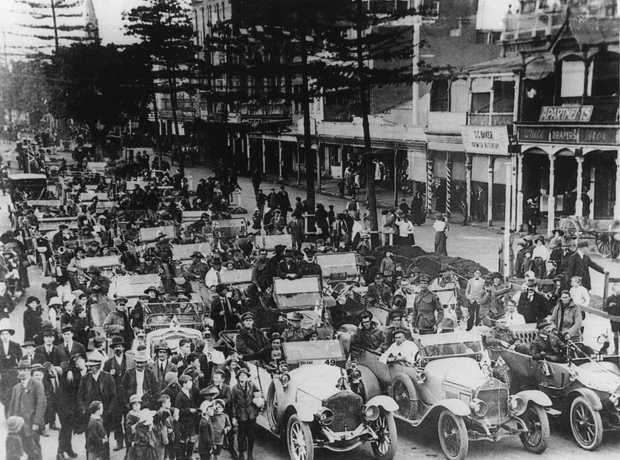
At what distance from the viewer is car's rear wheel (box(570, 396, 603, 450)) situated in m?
9.10

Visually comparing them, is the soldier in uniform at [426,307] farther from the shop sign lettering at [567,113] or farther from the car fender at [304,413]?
the shop sign lettering at [567,113]

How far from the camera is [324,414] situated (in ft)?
29.1

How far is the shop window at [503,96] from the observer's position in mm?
22875

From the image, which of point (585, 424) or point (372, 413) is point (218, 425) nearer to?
point (372, 413)

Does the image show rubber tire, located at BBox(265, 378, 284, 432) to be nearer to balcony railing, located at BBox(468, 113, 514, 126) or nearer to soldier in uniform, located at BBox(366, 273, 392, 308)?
soldier in uniform, located at BBox(366, 273, 392, 308)

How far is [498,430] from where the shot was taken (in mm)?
9375

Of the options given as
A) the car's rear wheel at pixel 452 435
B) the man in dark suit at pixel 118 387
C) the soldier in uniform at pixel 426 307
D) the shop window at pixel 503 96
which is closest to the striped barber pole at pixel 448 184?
the shop window at pixel 503 96

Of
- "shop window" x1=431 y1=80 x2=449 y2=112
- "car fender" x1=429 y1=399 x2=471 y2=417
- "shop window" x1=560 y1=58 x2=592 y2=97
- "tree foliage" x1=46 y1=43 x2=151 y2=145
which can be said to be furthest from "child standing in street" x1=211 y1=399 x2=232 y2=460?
"shop window" x1=431 y1=80 x2=449 y2=112

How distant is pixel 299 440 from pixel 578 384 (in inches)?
145

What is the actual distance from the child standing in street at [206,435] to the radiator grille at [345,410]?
55.0 inches

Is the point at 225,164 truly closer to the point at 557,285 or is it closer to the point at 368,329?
the point at 557,285

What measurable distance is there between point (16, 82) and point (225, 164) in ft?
31.5

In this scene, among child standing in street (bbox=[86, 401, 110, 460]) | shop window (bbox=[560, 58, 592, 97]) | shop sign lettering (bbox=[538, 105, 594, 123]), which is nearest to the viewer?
child standing in street (bbox=[86, 401, 110, 460])

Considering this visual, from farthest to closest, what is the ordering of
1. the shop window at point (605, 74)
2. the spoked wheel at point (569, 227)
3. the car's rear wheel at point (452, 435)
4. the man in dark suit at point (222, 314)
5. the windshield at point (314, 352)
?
the shop window at point (605, 74) → the spoked wheel at point (569, 227) → the man in dark suit at point (222, 314) → the windshield at point (314, 352) → the car's rear wheel at point (452, 435)
